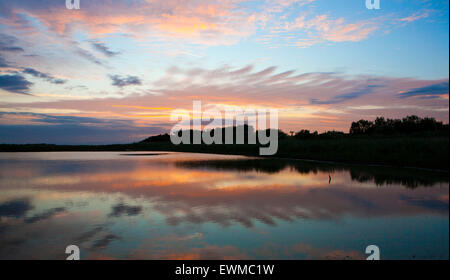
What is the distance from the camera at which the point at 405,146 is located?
26.9 metres

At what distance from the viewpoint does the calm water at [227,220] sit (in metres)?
6.23

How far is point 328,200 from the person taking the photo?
37.1ft

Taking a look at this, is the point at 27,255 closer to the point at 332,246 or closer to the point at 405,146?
the point at 332,246

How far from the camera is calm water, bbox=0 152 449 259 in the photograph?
6.23 meters

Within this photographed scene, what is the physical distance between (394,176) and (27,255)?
1733 cm

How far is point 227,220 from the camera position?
845cm
